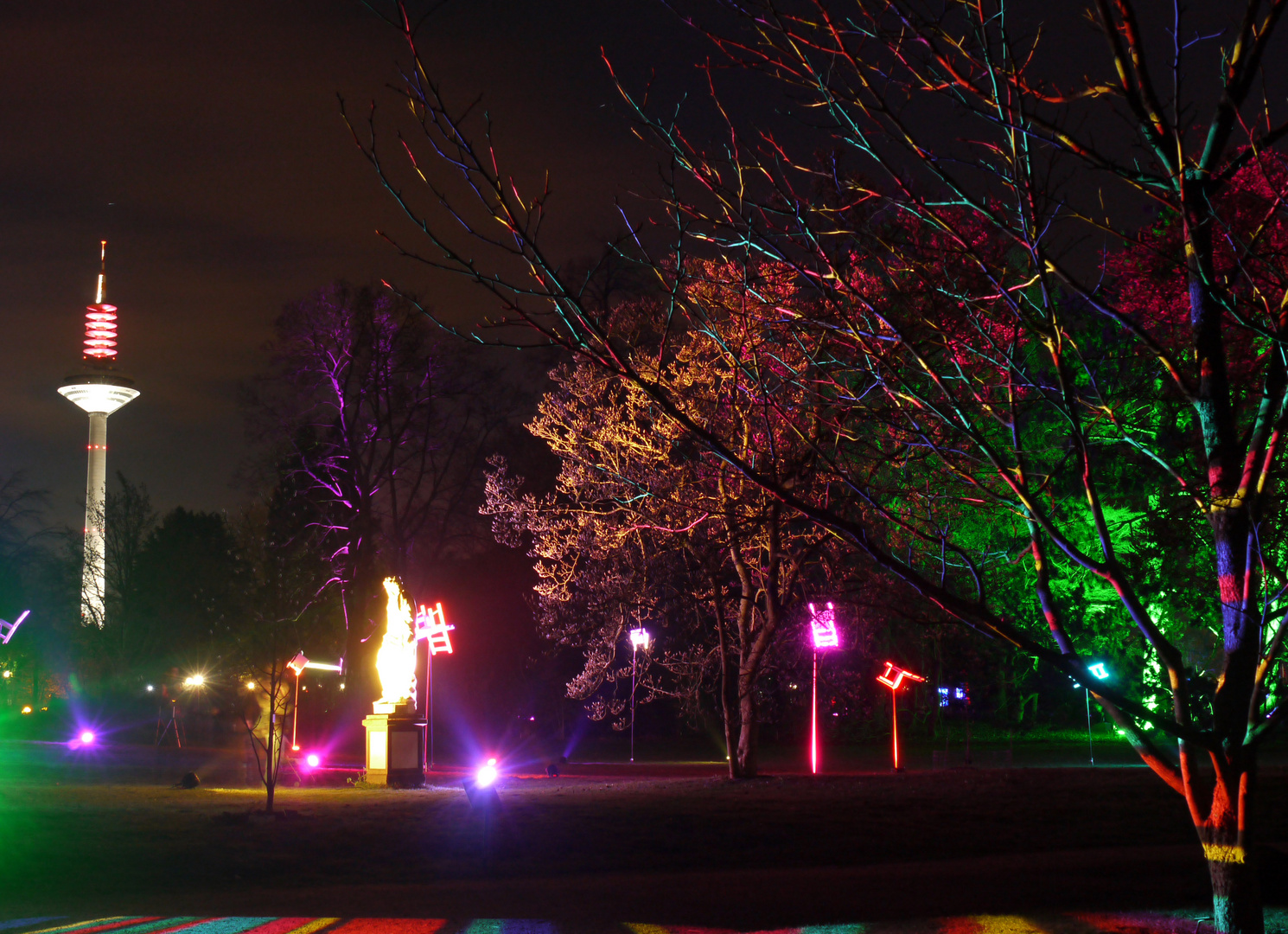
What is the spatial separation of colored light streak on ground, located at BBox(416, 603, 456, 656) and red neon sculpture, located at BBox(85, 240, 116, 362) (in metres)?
92.0

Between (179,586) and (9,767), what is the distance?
89.6ft

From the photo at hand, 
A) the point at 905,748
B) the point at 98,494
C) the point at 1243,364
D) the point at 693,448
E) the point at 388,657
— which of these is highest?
the point at 98,494

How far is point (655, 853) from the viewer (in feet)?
42.4

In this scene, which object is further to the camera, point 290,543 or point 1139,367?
point 290,543

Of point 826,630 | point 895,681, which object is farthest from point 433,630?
point 895,681

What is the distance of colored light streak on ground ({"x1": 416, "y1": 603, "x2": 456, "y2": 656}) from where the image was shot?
86.0ft

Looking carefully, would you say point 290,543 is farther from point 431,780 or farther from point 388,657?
point 431,780

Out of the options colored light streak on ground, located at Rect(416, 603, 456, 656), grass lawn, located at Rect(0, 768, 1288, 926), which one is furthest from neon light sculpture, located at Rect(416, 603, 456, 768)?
grass lawn, located at Rect(0, 768, 1288, 926)

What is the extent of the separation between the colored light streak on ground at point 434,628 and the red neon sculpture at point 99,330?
9205cm

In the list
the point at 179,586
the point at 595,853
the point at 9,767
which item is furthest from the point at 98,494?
the point at 595,853

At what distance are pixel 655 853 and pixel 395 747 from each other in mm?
11089

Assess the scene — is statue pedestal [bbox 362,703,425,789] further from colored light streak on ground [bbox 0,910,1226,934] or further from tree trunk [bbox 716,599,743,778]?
colored light streak on ground [bbox 0,910,1226,934]

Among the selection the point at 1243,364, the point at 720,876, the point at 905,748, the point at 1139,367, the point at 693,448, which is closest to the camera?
the point at 1243,364

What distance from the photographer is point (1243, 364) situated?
8.12 metres
